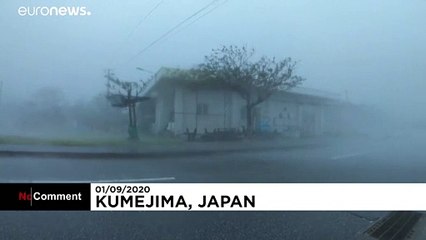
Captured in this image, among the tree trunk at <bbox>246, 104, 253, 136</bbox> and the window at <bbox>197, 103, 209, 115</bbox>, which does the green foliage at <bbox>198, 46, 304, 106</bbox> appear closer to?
the tree trunk at <bbox>246, 104, 253, 136</bbox>

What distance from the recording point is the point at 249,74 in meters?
1.75

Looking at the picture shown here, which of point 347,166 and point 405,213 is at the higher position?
point 347,166

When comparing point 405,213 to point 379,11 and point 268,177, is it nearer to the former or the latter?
point 268,177

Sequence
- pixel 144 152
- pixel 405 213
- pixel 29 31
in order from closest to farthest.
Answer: pixel 29 31 < pixel 144 152 < pixel 405 213

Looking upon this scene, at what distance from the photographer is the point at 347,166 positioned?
1816 millimetres

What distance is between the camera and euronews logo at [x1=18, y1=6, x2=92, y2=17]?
1618 mm

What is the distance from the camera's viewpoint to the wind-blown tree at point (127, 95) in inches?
65.4

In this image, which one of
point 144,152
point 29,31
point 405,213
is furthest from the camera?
point 405,213

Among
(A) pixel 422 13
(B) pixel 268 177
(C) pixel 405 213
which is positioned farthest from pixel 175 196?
(A) pixel 422 13

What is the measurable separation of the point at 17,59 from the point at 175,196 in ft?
3.20

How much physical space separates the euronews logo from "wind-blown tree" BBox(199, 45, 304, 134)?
0.62 metres
